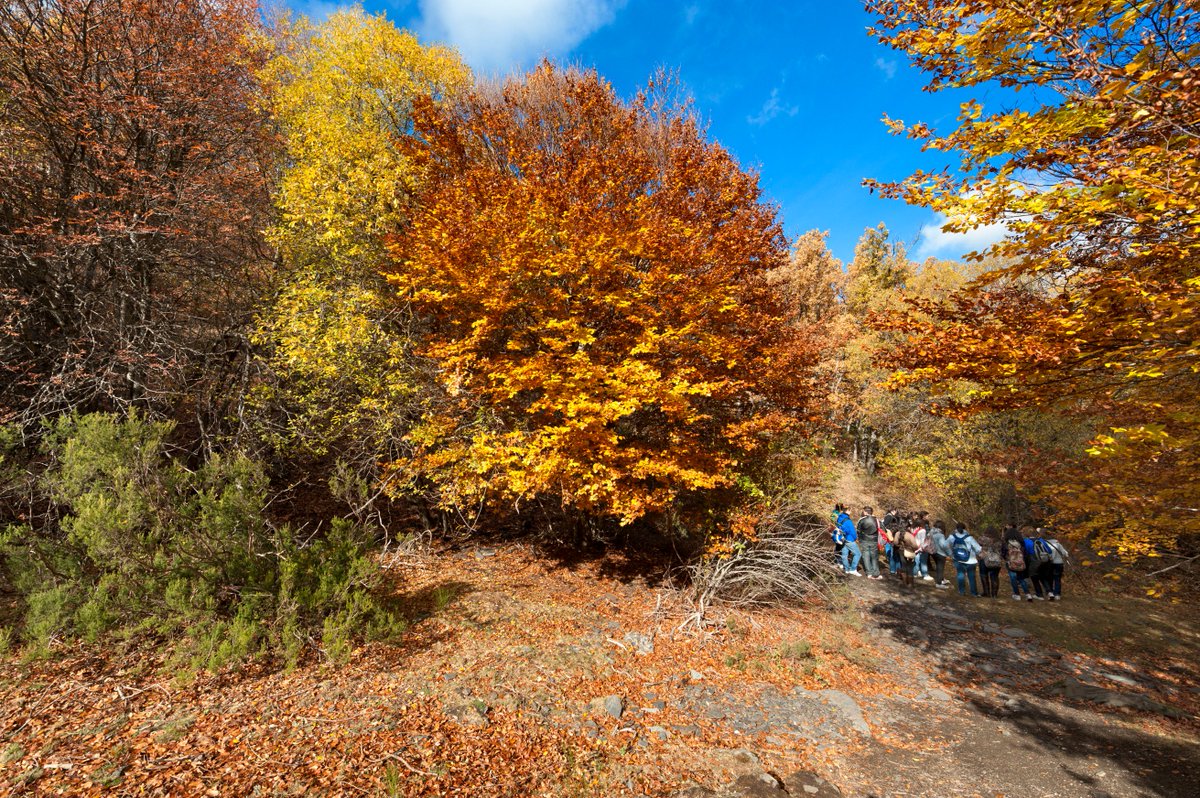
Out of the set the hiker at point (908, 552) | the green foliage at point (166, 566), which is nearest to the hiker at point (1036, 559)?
the hiker at point (908, 552)

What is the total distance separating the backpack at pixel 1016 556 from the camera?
31.6 feet

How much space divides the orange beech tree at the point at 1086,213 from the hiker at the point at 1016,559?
476cm

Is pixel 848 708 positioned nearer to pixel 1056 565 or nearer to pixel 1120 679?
pixel 1120 679

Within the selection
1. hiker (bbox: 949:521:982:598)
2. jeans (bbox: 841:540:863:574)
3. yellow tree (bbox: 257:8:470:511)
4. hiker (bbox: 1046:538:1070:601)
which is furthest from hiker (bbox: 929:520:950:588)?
yellow tree (bbox: 257:8:470:511)

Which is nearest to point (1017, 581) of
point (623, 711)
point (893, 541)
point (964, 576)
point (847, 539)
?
point (964, 576)

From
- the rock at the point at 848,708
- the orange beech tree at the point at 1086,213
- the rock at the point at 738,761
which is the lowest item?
→ the rock at the point at 738,761

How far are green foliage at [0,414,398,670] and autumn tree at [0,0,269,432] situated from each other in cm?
218

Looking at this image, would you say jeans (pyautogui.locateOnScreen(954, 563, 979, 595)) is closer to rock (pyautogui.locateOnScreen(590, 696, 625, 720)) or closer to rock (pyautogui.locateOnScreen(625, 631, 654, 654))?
rock (pyautogui.locateOnScreen(625, 631, 654, 654))

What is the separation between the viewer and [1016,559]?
966cm

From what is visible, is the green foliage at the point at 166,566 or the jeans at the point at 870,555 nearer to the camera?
the green foliage at the point at 166,566

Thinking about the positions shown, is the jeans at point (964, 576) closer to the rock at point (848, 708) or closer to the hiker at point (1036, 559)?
the hiker at point (1036, 559)

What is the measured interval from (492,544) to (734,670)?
6.35m

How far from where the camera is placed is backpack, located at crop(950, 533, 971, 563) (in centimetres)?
1006

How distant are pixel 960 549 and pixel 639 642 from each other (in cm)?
740
